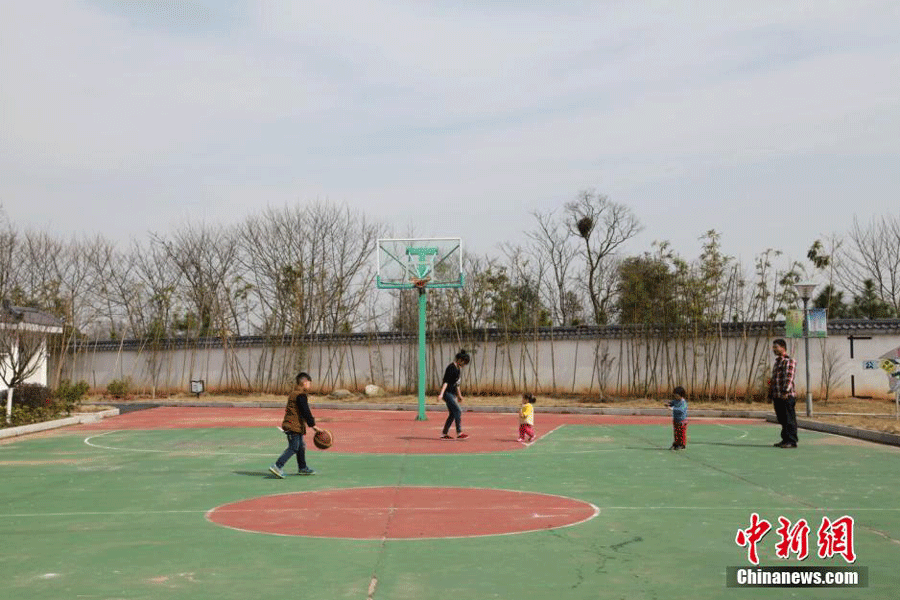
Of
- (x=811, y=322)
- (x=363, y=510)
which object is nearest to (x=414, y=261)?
(x=811, y=322)

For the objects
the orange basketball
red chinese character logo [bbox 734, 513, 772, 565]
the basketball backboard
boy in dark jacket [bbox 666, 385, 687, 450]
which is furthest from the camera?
the basketball backboard

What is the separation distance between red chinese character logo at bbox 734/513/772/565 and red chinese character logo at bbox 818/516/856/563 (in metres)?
0.48

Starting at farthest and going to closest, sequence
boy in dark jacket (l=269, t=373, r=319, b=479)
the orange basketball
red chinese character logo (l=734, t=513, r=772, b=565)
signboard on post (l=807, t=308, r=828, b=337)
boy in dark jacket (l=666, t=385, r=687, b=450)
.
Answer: signboard on post (l=807, t=308, r=828, b=337) < boy in dark jacket (l=666, t=385, r=687, b=450) < the orange basketball < boy in dark jacket (l=269, t=373, r=319, b=479) < red chinese character logo (l=734, t=513, r=772, b=565)

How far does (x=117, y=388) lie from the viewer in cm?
3741

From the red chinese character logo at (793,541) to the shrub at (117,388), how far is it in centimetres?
3282

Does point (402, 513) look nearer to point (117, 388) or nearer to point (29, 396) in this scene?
point (29, 396)

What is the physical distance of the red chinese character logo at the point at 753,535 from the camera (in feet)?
25.2

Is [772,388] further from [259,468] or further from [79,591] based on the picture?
[79,591]

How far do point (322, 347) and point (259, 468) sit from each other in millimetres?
22606

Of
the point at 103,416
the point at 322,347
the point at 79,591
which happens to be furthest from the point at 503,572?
the point at 322,347

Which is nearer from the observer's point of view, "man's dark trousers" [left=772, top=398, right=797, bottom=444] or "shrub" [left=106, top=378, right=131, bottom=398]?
"man's dark trousers" [left=772, top=398, right=797, bottom=444]

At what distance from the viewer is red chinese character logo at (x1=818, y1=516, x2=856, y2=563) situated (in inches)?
305

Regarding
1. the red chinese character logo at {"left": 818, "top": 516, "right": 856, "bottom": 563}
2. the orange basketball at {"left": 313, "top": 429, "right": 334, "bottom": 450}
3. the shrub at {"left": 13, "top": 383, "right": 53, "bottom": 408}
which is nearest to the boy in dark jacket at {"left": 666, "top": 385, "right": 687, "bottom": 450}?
the orange basketball at {"left": 313, "top": 429, "right": 334, "bottom": 450}

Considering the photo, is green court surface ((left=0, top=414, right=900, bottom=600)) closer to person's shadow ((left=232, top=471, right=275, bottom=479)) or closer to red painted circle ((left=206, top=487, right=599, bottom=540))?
person's shadow ((left=232, top=471, right=275, bottom=479))
